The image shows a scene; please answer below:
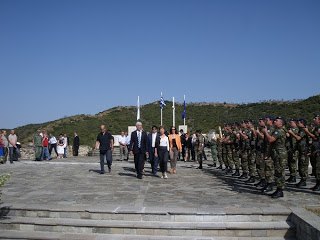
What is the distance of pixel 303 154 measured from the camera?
32.0 feet

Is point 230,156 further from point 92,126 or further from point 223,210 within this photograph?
point 92,126

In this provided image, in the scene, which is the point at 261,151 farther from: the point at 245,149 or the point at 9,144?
the point at 9,144

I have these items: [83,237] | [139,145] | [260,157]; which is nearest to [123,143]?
[139,145]

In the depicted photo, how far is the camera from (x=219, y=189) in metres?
9.39

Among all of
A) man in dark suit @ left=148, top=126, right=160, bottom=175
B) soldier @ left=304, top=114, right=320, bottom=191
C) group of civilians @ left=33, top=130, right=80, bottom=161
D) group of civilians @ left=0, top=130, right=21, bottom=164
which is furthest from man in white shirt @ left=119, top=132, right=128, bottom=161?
soldier @ left=304, top=114, right=320, bottom=191

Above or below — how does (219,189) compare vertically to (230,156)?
below

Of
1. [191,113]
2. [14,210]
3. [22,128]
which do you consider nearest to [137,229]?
[14,210]

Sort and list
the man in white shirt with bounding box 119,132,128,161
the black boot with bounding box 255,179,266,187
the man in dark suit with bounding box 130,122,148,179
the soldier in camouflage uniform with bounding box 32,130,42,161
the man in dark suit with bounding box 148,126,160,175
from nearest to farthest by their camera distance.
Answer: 1. the black boot with bounding box 255,179,266,187
2. the man in dark suit with bounding box 130,122,148,179
3. the man in dark suit with bounding box 148,126,160,175
4. the soldier in camouflage uniform with bounding box 32,130,42,161
5. the man in white shirt with bounding box 119,132,128,161

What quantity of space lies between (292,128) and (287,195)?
2381 millimetres

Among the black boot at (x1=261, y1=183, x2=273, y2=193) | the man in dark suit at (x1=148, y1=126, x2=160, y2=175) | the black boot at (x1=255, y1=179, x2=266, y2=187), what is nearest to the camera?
the black boot at (x1=261, y1=183, x2=273, y2=193)

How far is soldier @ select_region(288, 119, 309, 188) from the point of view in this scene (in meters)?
9.59

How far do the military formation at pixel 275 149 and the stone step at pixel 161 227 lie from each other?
2.10 metres

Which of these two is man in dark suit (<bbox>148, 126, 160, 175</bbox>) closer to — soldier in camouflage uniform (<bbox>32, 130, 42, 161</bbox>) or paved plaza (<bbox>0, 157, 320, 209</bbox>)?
paved plaza (<bbox>0, 157, 320, 209</bbox>)

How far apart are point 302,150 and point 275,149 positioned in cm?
213
